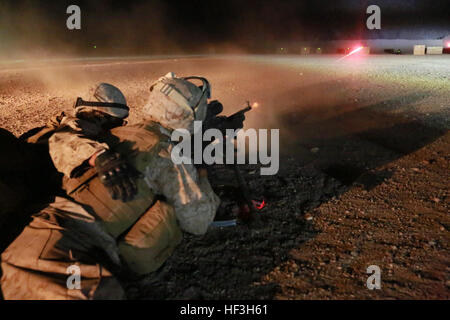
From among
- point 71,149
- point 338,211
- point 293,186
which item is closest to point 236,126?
point 293,186

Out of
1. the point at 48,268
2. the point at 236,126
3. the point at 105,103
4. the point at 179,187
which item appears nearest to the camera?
the point at 48,268

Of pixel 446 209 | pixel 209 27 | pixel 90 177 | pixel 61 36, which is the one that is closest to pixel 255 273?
pixel 90 177

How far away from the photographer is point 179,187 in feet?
7.86

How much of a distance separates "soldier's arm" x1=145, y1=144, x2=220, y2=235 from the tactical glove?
31cm

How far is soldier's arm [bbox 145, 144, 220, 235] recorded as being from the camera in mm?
2393

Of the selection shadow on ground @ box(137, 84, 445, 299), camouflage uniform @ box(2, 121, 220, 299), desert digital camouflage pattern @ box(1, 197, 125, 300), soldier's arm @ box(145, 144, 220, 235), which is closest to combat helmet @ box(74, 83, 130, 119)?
camouflage uniform @ box(2, 121, 220, 299)

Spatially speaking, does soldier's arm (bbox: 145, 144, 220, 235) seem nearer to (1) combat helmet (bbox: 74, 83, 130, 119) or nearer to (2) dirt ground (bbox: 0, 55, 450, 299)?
(2) dirt ground (bbox: 0, 55, 450, 299)

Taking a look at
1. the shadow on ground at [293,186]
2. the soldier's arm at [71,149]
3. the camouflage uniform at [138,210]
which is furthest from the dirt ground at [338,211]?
the soldier's arm at [71,149]

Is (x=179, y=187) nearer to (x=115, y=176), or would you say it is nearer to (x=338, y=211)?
(x=115, y=176)

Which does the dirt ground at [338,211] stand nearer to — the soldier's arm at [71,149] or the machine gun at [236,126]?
the machine gun at [236,126]

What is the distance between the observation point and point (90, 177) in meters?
2.17

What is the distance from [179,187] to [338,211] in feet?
5.71

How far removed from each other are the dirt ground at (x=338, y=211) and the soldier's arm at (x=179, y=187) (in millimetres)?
413

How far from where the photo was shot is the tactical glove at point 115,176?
6.48 feet
